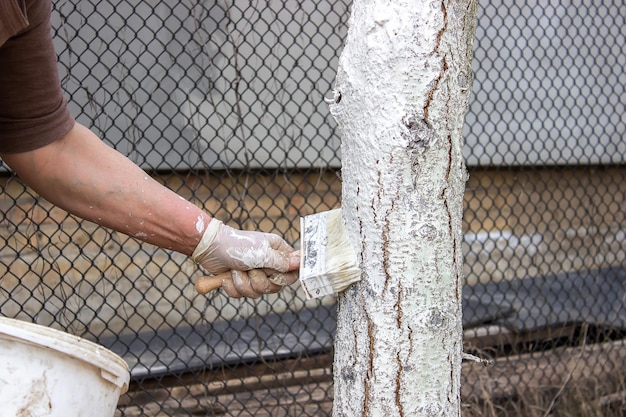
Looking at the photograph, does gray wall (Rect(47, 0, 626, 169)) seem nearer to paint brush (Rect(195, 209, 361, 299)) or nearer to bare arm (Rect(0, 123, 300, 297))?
bare arm (Rect(0, 123, 300, 297))

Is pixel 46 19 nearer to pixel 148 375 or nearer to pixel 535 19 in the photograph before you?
pixel 148 375

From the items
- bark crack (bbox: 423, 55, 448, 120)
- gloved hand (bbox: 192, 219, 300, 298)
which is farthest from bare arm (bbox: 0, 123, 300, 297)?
bark crack (bbox: 423, 55, 448, 120)

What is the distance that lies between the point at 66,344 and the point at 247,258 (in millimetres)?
542

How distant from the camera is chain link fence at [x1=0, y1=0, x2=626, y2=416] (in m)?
3.83

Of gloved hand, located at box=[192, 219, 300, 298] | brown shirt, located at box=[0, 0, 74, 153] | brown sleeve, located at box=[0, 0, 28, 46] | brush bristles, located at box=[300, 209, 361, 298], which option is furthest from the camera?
gloved hand, located at box=[192, 219, 300, 298]

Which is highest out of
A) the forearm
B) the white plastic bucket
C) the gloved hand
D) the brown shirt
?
the brown shirt

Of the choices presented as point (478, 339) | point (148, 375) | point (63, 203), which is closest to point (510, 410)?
point (478, 339)

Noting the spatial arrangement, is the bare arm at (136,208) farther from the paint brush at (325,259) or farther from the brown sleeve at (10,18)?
the brown sleeve at (10,18)

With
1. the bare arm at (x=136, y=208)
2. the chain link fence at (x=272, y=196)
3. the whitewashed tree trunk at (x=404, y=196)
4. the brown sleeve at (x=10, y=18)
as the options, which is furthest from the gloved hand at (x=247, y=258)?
the chain link fence at (x=272, y=196)

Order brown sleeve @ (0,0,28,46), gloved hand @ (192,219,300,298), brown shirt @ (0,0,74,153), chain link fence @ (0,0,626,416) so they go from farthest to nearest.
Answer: chain link fence @ (0,0,626,416) < gloved hand @ (192,219,300,298) < brown shirt @ (0,0,74,153) < brown sleeve @ (0,0,28,46)

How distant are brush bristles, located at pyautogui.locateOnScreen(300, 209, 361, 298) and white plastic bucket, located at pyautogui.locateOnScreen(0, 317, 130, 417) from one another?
0.51 meters

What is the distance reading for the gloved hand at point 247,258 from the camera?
73.6 inches

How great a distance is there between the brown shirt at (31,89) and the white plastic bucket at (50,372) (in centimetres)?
50

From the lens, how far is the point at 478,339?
4.39 metres
